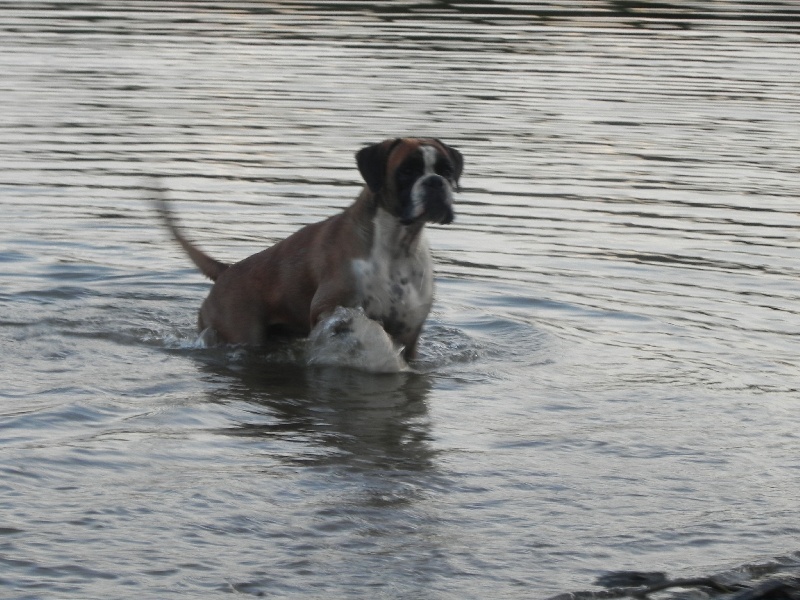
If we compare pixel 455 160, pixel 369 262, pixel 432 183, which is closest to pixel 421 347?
pixel 369 262

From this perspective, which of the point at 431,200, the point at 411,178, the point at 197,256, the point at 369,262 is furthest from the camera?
the point at 197,256

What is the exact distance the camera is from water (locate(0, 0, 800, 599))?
529 centimetres

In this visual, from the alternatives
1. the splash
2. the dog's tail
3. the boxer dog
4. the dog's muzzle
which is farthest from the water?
the dog's muzzle

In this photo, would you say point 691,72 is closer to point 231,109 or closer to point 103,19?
point 231,109

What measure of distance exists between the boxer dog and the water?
11.6 inches

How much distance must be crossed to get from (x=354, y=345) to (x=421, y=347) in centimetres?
93

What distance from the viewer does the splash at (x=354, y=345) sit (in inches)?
311

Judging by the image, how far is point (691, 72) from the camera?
807 inches

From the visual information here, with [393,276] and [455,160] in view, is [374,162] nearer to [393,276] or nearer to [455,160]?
[455,160]

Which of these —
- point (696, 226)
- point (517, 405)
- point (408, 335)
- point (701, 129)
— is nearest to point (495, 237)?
point (696, 226)

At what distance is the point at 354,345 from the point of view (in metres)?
8.00

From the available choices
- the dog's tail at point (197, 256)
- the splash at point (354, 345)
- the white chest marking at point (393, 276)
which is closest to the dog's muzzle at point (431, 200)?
the white chest marking at point (393, 276)

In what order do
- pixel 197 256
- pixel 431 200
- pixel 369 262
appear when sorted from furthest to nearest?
pixel 197 256 → pixel 369 262 → pixel 431 200

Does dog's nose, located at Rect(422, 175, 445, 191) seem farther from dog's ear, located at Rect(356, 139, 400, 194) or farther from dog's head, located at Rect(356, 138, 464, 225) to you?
dog's ear, located at Rect(356, 139, 400, 194)
